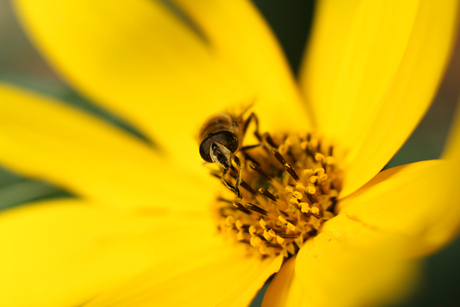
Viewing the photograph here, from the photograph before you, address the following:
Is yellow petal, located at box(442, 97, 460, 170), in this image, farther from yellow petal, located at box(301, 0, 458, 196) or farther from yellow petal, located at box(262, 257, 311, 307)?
yellow petal, located at box(262, 257, 311, 307)

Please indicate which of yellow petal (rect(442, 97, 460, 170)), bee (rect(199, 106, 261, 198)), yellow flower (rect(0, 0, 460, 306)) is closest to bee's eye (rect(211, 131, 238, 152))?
bee (rect(199, 106, 261, 198))

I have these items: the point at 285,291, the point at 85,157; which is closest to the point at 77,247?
the point at 85,157

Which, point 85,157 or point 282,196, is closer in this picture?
point 282,196

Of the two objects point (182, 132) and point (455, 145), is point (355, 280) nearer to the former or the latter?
point (455, 145)

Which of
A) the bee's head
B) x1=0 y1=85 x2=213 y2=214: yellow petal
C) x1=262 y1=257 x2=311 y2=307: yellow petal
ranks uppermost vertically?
x1=0 y1=85 x2=213 y2=214: yellow petal

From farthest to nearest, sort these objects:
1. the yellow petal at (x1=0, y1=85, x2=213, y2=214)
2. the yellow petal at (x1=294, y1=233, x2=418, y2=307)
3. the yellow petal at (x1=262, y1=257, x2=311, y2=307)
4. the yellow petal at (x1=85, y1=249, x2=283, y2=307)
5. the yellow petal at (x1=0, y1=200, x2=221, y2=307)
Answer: the yellow petal at (x1=0, y1=85, x2=213, y2=214), the yellow petal at (x1=0, y1=200, x2=221, y2=307), the yellow petal at (x1=85, y1=249, x2=283, y2=307), the yellow petal at (x1=262, y1=257, x2=311, y2=307), the yellow petal at (x1=294, y1=233, x2=418, y2=307)

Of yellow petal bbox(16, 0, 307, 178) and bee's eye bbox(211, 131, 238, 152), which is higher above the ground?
yellow petal bbox(16, 0, 307, 178)

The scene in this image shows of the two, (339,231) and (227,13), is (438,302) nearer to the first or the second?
(339,231)
